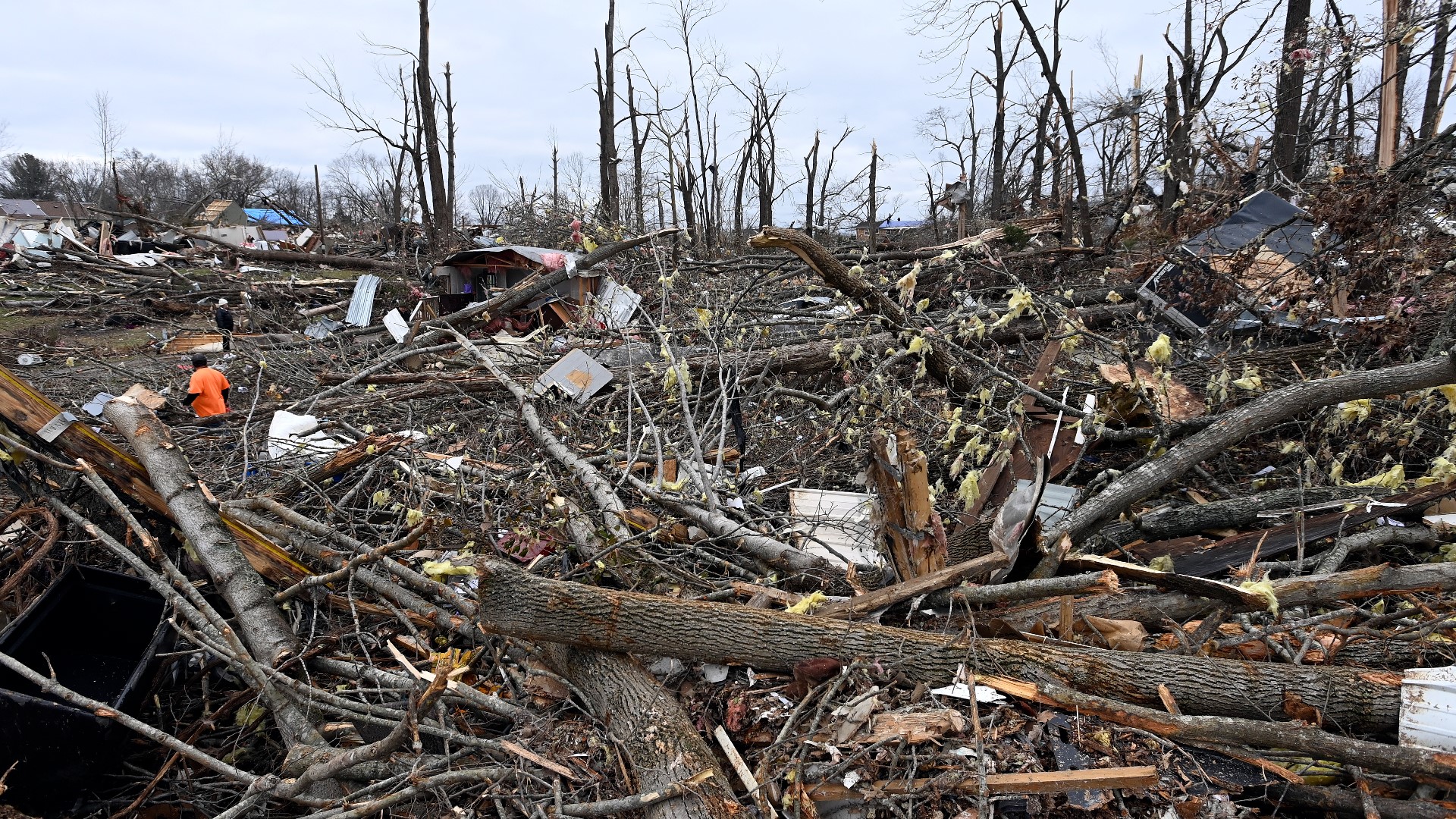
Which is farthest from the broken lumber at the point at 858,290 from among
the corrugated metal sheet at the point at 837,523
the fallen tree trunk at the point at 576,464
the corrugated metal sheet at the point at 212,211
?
the corrugated metal sheet at the point at 212,211

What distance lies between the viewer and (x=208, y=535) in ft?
10.9

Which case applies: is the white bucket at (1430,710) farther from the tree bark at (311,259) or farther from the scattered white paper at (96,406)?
the tree bark at (311,259)

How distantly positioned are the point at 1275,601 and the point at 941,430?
2.29m

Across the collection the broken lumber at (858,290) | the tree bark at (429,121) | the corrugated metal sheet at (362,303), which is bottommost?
the broken lumber at (858,290)

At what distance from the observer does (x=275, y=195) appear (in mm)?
45219

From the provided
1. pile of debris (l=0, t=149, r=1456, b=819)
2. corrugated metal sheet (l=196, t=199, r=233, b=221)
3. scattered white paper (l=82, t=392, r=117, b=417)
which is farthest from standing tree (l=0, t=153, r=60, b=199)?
pile of debris (l=0, t=149, r=1456, b=819)

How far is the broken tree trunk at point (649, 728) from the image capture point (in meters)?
1.99

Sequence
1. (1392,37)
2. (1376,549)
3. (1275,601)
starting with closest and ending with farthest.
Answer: (1275,601) < (1376,549) < (1392,37)

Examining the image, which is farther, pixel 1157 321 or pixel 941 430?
pixel 1157 321

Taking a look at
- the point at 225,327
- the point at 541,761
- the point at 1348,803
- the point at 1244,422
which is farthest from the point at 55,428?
the point at 225,327

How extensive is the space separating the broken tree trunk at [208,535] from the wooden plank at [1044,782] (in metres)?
2.48

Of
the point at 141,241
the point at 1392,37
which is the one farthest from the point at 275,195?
the point at 1392,37

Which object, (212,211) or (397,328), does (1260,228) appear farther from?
(212,211)

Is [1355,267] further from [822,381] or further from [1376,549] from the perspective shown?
[822,381]
